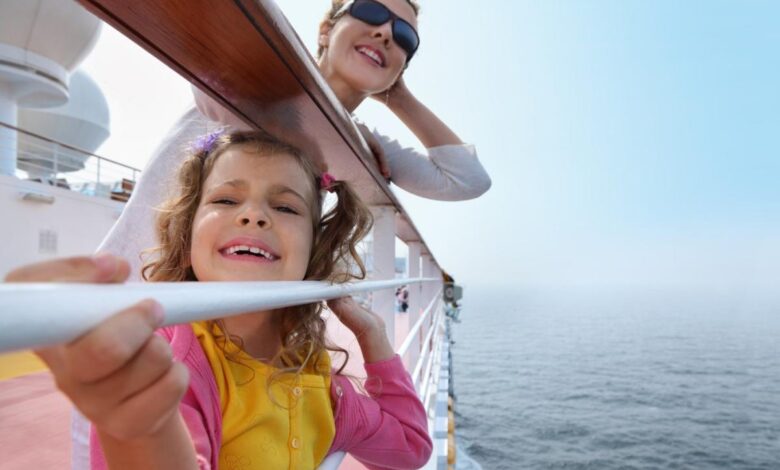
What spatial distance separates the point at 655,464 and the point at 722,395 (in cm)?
986

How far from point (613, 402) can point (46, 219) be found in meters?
17.5

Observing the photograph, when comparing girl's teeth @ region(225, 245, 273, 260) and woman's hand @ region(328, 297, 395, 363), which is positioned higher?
girl's teeth @ region(225, 245, 273, 260)

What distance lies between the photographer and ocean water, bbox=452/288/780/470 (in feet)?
41.4

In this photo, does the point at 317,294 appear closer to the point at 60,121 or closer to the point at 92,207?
the point at 92,207

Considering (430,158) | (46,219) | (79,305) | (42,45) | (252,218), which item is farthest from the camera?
(42,45)

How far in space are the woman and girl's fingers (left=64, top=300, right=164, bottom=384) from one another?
478 mm

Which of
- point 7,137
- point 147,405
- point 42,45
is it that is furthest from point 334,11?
point 42,45

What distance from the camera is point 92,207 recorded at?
5.96 meters

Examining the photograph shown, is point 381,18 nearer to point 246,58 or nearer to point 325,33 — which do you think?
point 325,33

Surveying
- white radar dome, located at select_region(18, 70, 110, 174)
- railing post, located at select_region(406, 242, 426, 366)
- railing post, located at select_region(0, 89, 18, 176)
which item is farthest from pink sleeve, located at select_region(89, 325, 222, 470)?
white radar dome, located at select_region(18, 70, 110, 174)

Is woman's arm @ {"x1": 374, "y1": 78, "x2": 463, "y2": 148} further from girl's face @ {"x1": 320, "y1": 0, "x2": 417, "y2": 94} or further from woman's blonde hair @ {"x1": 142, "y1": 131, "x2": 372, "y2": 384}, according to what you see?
woman's blonde hair @ {"x1": 142, "y1": 131, "x2": 372, "y2": 384}

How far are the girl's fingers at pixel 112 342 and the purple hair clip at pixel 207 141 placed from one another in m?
0.57

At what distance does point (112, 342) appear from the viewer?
7.8 inches

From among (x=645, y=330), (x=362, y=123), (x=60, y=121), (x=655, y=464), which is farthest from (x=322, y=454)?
(x=645, y=330)
